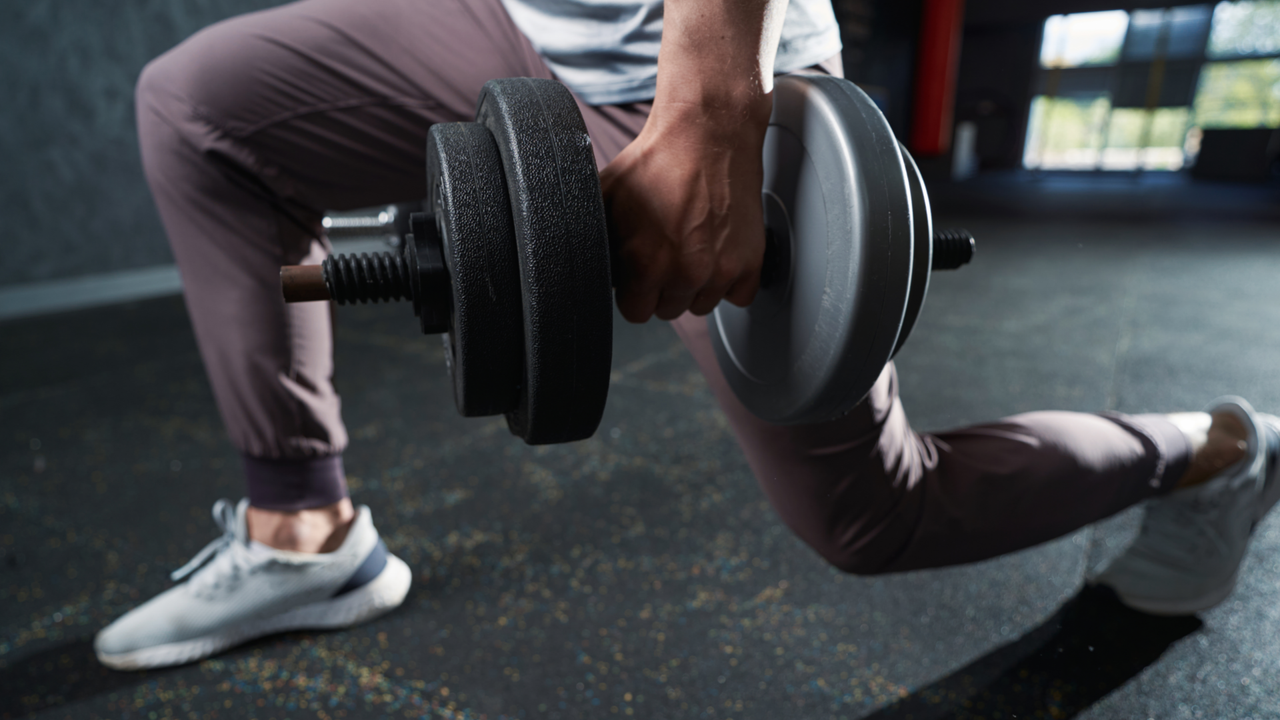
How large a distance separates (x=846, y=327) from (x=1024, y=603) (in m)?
0.57

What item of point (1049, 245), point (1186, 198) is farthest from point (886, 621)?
point (1186, 198)

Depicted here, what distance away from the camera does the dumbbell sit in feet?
1.29

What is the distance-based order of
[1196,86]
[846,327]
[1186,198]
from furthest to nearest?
Answer: [1196,86] < [1186,198] < [846,327]

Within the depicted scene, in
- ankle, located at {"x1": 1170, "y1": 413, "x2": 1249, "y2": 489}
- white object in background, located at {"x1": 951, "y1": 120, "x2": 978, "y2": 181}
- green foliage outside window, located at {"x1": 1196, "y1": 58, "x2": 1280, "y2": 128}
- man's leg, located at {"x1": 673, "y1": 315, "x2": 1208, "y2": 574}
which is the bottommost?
white object in background, located at {"x1": 951, "y1": 120, "x2": 978, "y2": 181}

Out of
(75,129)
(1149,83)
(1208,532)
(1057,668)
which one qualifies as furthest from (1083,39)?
(1057,668)

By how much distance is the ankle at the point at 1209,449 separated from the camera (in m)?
0.74

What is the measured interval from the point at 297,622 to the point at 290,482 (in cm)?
17

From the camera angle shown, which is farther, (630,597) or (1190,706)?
(630,597)

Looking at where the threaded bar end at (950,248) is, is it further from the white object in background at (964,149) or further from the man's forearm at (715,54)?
the white object in background at (964,149)

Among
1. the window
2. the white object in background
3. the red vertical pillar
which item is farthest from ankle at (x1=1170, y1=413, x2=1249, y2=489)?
the window

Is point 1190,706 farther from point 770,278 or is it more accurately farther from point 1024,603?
point 770,278

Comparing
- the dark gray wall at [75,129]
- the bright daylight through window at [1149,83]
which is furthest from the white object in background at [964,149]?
the dark gray wall at [75,129]

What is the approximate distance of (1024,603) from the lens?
2.68 ft

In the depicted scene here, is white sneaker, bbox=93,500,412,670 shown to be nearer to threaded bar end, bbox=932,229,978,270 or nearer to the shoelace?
the shoelace
